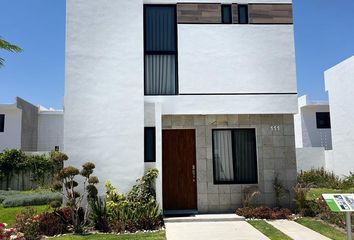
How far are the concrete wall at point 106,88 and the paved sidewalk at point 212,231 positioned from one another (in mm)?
2370

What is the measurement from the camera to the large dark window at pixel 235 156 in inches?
480

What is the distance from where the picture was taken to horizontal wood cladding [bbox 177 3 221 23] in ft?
40.8

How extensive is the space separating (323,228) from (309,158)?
45.9 feet

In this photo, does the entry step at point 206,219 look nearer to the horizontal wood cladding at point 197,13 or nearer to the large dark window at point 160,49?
the large dark window at point 160,49

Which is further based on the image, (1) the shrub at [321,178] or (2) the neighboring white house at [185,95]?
(1) the shrub at [321,178]

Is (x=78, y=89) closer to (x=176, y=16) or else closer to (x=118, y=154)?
(x=118, y=154)

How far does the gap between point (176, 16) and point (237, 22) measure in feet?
7.03

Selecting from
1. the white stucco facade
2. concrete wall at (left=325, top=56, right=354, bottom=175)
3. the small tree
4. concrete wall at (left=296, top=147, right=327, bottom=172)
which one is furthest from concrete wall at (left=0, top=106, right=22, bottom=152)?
concrete wall at (left=325, top=56, right=354, bottom=175)

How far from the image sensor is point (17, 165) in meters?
20.6

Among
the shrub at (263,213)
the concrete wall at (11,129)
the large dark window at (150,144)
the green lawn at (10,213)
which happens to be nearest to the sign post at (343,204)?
the shrub at (263,213)

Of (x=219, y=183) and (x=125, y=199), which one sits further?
(x=219, y=183)

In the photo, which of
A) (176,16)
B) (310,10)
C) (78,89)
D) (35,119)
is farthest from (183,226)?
(35,119)

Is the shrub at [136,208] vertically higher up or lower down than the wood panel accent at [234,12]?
lower down

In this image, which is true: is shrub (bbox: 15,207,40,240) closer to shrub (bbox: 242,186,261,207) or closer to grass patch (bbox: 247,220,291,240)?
grass patch (bbox: 247,220,291,240)
